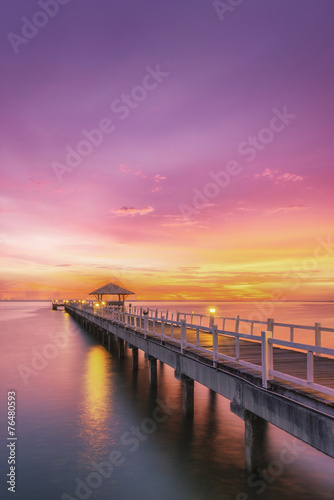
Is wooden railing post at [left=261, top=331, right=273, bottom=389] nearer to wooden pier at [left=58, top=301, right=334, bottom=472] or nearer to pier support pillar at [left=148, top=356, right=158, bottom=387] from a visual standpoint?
wooden pier at [left=58, top=301, right=334, bottom=472]

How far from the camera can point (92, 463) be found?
13547mm

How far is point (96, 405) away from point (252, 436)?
11300 mm

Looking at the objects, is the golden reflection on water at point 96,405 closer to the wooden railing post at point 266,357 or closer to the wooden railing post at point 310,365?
the wooden railing post at point 266,357

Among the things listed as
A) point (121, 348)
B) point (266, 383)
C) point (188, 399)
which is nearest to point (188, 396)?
point (188, 399)

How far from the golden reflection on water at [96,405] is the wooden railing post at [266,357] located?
25.0 feet

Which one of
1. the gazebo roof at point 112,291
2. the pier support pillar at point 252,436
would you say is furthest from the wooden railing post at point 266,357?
the gazebo roof at point 112,291

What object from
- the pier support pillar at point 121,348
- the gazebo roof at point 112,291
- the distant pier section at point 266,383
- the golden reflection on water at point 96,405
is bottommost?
the golden reflection on water at point 96,405

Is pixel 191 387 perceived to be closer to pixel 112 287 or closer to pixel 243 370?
pixel 243 370

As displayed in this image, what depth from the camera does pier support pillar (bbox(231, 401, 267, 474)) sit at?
1077cm

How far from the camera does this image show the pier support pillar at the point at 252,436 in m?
10.8

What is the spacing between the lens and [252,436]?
429 inches

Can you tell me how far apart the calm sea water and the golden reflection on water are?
43 millimetres

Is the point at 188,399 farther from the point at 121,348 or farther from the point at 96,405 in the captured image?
the point at 121,348

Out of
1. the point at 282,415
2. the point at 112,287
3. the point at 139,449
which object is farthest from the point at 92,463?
the point at 112,287
